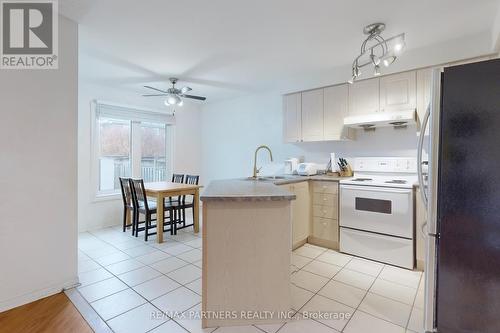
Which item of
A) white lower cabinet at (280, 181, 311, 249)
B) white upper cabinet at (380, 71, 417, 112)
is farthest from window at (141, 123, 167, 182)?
white upper cabinet at (380, 71, 417, 112)

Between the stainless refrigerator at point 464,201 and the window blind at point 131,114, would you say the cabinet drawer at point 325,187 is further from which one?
the window blind at point 131,114

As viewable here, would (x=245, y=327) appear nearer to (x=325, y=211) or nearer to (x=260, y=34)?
(x=325, y=211)

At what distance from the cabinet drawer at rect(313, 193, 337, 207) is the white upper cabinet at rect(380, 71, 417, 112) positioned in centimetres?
122

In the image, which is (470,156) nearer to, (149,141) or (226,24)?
(226,24)

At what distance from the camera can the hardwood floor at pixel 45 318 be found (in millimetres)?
1694

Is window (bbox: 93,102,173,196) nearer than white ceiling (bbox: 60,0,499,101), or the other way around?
white ceiling (bbox: 60,0,499,101)

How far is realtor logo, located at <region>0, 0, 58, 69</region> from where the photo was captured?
1960 millimetres

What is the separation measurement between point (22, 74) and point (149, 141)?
295 centimetres

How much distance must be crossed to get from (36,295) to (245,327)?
1738 mm

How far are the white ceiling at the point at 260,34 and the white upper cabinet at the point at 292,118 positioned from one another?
37cm

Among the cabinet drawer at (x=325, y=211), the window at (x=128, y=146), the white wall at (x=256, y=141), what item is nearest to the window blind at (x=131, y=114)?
the window at (x=128, y=146)

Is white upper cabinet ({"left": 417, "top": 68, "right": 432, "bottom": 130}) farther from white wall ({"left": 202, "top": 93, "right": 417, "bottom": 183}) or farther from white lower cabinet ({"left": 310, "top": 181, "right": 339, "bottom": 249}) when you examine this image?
white lower cabinet ({"left": 310, "top": 181, "right": 339, "bottom": 249})

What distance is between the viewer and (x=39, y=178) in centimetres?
206

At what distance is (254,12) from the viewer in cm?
217
